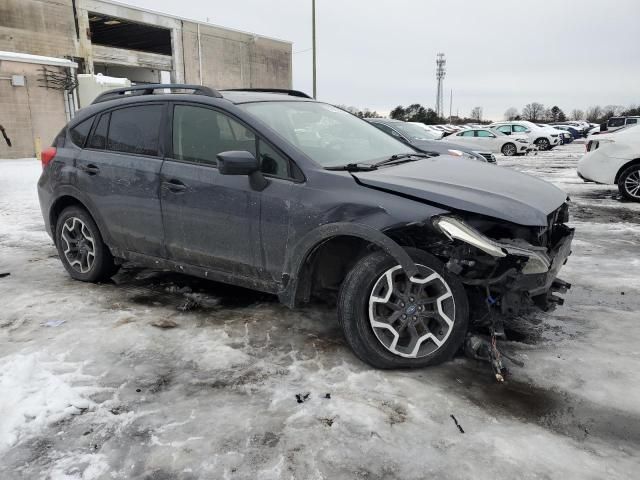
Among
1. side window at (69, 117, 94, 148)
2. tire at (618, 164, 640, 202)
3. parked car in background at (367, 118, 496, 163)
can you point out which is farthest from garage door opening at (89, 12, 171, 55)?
tire at (618, 164, 640, 202)

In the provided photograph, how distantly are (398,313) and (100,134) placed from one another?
3169 mm

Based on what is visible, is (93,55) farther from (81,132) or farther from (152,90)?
(152,90)

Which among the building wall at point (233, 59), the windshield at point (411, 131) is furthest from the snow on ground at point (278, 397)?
the building wall at point (233, 59)

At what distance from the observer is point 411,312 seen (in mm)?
3053

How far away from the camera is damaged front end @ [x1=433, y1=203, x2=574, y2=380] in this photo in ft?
9.32

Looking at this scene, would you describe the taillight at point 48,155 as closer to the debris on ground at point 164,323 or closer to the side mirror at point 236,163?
the debris on ground at point 164,323

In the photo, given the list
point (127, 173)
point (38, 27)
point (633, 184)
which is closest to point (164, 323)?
point (127, 173)

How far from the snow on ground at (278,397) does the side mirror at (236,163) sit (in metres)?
1.17

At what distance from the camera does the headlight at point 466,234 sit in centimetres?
278

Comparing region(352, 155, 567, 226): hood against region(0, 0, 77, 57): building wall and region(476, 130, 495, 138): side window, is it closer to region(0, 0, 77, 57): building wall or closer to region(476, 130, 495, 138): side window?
region(476, 130, 495, 138): side window

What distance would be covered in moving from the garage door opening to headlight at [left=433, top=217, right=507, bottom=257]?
32.1 metres

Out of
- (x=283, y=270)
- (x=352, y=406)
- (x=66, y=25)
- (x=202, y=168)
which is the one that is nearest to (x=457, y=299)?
(x=352, y=406)

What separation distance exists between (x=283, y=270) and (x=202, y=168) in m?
1.01

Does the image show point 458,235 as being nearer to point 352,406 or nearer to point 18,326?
point 352,406
